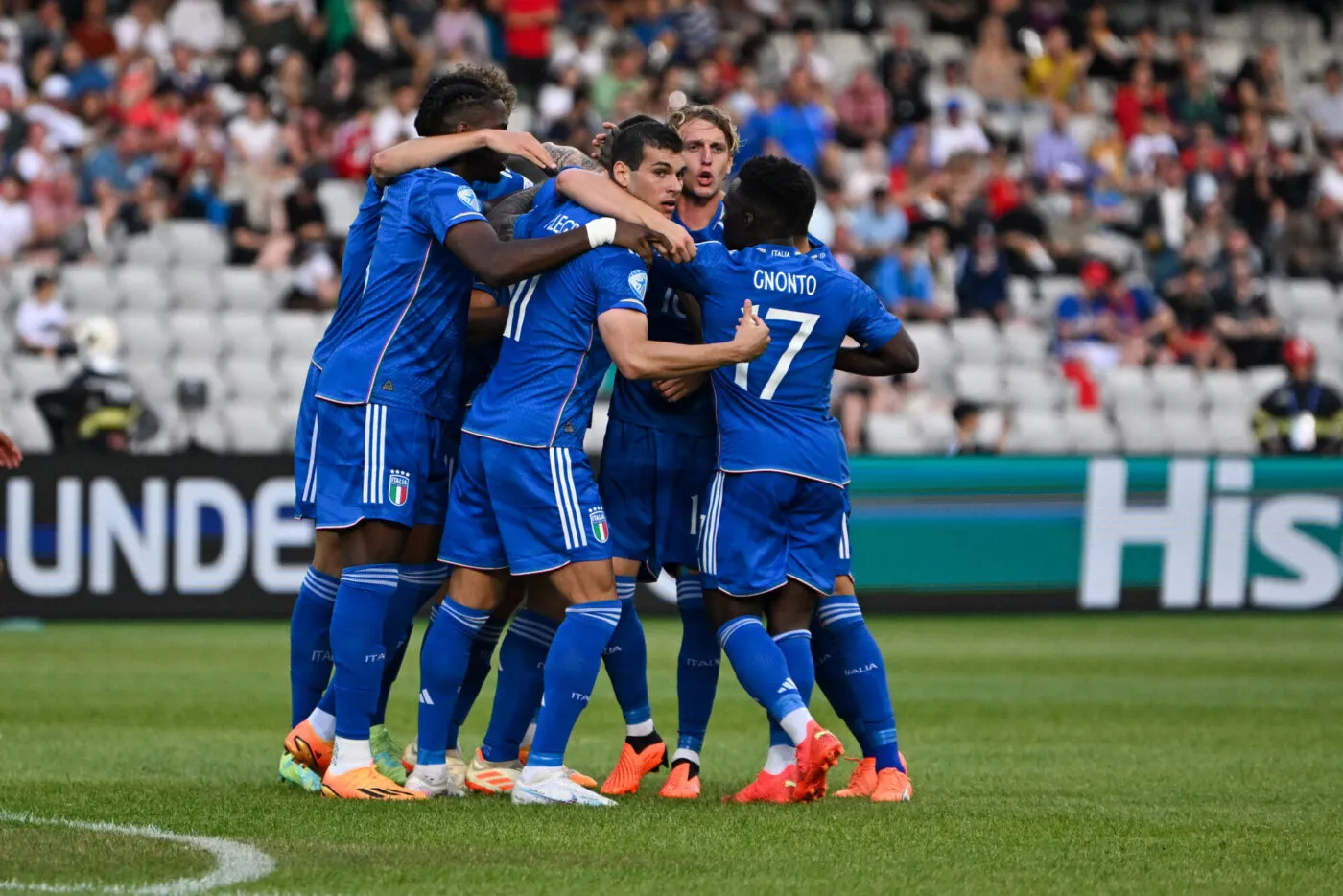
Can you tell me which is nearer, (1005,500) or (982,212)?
(1005,500)

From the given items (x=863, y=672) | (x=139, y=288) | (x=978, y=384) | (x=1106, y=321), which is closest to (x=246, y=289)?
(x=139, y=288)

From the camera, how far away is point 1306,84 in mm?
24438

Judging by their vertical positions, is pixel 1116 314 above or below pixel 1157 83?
below

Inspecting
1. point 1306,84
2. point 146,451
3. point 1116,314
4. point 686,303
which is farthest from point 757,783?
point 1306,84

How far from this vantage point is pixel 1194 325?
20.2 meters

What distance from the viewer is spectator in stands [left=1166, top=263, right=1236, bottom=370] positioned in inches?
772

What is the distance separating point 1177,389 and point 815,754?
1334 cm

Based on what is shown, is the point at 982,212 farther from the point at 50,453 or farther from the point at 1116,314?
the point at 50,453

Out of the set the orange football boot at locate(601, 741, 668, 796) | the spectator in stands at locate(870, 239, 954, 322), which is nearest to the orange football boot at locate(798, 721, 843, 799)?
the orange football boot at locate(601, 741, 668, 796)

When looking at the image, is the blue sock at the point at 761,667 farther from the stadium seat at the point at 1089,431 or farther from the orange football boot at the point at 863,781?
the stadium seat at the point at 1089,431

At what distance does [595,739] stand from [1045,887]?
4.14 m

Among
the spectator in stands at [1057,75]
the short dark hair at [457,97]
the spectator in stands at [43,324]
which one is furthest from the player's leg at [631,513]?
the spectator in stands at [1057,75]

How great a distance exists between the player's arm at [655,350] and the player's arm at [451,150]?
661mm

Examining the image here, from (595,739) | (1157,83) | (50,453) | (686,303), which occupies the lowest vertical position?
(595,739)
